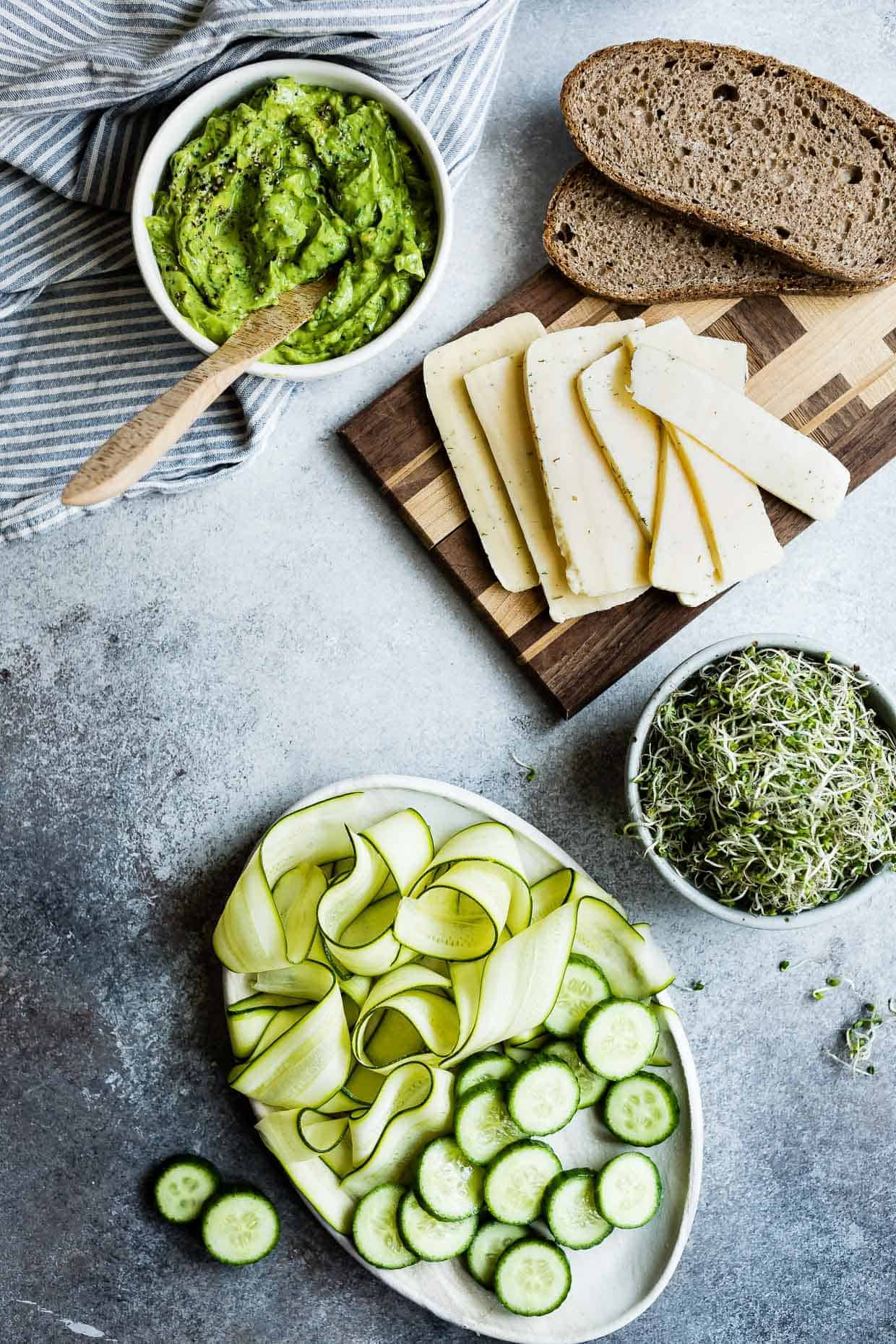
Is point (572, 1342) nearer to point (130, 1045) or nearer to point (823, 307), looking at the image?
point (130, 1045)

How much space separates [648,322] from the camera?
82.9 inches

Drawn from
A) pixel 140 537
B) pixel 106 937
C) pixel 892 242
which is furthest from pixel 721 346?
pixel 106 937

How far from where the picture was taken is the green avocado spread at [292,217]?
1721 mm

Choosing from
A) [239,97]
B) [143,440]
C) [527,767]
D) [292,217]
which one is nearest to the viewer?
[143,440]

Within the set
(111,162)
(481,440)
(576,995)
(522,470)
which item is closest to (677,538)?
(522,470)

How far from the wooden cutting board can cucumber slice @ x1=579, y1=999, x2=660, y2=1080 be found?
555 millimetres

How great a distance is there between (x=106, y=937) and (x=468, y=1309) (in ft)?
3.21

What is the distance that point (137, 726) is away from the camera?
7.06 ft

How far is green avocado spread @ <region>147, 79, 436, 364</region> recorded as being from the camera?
1.72 metres

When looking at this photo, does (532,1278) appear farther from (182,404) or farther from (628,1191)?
(182,404)

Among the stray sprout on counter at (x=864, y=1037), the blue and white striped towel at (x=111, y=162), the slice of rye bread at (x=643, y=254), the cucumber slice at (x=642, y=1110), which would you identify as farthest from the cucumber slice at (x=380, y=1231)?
the slice of rye bread at (x=643, y=254)

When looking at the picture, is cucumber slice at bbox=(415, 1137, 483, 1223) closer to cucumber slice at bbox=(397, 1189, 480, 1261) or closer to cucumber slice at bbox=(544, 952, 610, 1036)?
cucumber slice at bbox=(397, 1189, 480, 1261)

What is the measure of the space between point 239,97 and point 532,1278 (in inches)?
84.4

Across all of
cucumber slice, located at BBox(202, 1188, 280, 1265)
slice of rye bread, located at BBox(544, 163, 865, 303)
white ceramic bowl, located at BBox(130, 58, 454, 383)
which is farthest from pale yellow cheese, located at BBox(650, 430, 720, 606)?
cucumber slice, located at BBox(202, 1188, 280, 1265)
